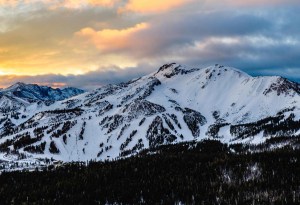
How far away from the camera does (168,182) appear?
149875mm

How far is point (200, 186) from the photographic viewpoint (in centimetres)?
14338

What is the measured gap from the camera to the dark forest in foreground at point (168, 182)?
131m

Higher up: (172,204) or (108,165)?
(108,165)

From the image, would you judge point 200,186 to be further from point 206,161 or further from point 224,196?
point 206,161

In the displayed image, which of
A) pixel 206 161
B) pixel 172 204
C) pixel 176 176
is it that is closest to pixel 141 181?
pixel 176 176

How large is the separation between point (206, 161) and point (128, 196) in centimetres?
6279

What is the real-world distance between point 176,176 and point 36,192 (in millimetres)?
50106

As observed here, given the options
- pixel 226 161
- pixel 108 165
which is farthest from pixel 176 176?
pixel 108 165

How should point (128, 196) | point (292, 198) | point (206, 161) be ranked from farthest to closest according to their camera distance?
point (206, 161), point (128, 196), point (292, 198)

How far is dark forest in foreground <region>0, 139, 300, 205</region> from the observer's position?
131 meters

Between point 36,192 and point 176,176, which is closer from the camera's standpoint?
point 36,192

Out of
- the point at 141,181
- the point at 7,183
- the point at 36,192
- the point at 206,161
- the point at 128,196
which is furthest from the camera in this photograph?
the point at 206,161

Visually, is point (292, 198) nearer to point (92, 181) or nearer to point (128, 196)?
point (128, 196)

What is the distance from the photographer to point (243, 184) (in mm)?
143750
